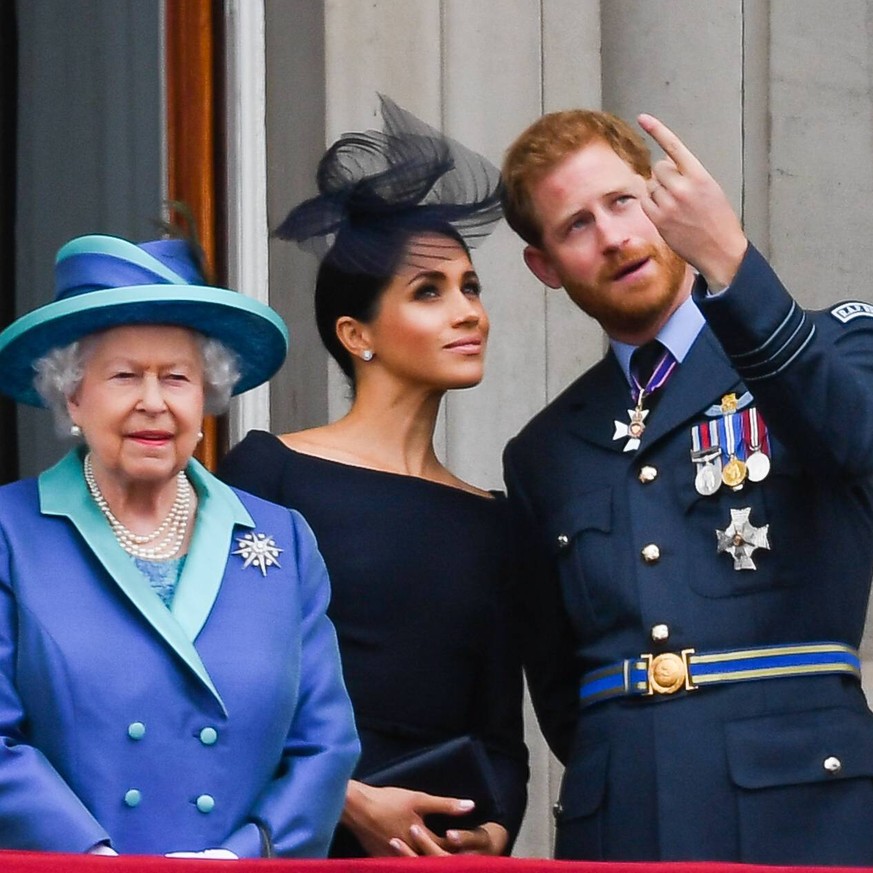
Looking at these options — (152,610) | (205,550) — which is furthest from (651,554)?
(152,610)

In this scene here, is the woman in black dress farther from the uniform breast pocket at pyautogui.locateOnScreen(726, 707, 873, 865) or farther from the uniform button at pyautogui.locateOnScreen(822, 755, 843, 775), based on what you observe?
the uniform button at pyautogui.locateOnScreen(822, 755, 843, 775)

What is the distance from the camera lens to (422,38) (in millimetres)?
5027

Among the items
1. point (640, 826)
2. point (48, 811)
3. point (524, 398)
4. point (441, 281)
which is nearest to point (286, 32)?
A: point (524, 398)

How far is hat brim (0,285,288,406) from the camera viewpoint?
10.8 ft

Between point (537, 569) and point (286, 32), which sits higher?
point (286, 32)

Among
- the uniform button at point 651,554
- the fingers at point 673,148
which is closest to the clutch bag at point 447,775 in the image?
the uniform button at point 651,554

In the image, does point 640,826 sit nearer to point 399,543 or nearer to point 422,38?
point 399,543

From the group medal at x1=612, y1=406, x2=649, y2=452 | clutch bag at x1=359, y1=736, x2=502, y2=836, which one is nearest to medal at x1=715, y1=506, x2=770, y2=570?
medal at x1=612, y1=406, x2=649, y2=452

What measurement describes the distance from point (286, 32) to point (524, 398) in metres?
0.89

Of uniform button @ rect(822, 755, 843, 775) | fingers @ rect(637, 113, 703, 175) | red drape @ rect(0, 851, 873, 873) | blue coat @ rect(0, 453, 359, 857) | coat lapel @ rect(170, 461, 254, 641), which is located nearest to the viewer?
red drape @ rect(0, 851, 873, 873)

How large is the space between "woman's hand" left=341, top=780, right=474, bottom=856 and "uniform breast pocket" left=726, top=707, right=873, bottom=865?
1.44 ft

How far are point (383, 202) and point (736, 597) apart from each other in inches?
34.2

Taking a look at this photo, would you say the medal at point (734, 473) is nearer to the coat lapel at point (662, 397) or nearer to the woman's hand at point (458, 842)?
the coat lapel at point (662, 397)

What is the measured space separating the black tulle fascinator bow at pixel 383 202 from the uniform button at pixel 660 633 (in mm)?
746
